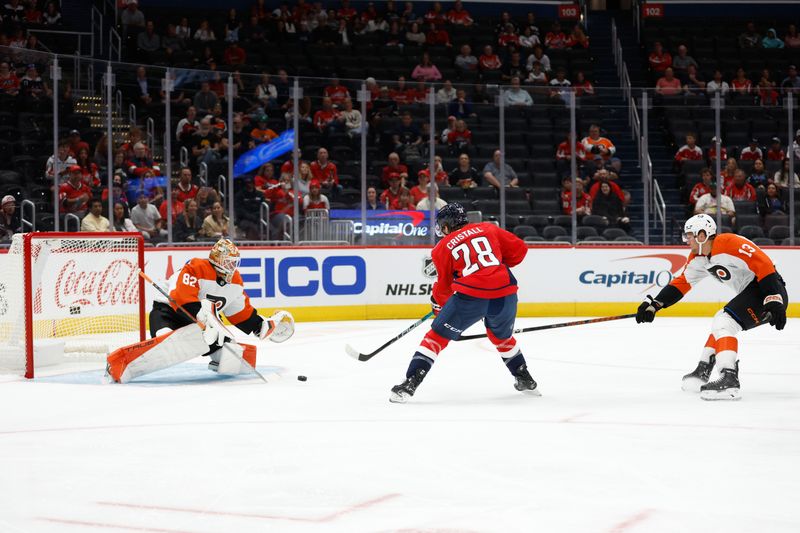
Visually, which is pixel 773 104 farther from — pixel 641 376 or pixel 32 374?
pixel 32 374

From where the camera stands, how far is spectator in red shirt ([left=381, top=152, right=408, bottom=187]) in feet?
38.2

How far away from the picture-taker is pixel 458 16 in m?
17.4

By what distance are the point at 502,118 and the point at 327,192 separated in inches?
85.4

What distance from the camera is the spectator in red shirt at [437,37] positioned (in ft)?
54.0

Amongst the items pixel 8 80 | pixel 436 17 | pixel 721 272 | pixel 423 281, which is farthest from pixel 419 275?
pixel 436 17

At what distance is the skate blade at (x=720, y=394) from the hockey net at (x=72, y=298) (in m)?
3.83

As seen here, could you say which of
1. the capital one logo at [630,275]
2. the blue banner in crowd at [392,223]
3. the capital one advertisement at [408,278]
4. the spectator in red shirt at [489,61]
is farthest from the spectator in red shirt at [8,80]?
the spectator in red shirt at [489,61]

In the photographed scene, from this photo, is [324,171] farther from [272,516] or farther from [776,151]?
[272,516]

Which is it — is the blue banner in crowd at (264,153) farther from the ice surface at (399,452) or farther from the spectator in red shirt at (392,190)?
the ice surface at (399,452)

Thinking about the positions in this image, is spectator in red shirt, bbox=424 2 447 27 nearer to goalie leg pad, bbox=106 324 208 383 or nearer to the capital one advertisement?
the capital one advertisement

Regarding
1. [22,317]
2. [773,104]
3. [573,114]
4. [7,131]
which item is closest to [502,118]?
[573,114]

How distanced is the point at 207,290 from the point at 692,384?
304 cm

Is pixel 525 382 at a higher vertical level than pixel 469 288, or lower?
lower

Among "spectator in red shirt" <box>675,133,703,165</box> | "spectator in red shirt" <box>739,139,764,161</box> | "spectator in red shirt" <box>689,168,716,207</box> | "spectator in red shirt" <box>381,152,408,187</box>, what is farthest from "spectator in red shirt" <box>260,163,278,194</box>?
"spectator in red shirt" <box>739,139,764,161</box>
